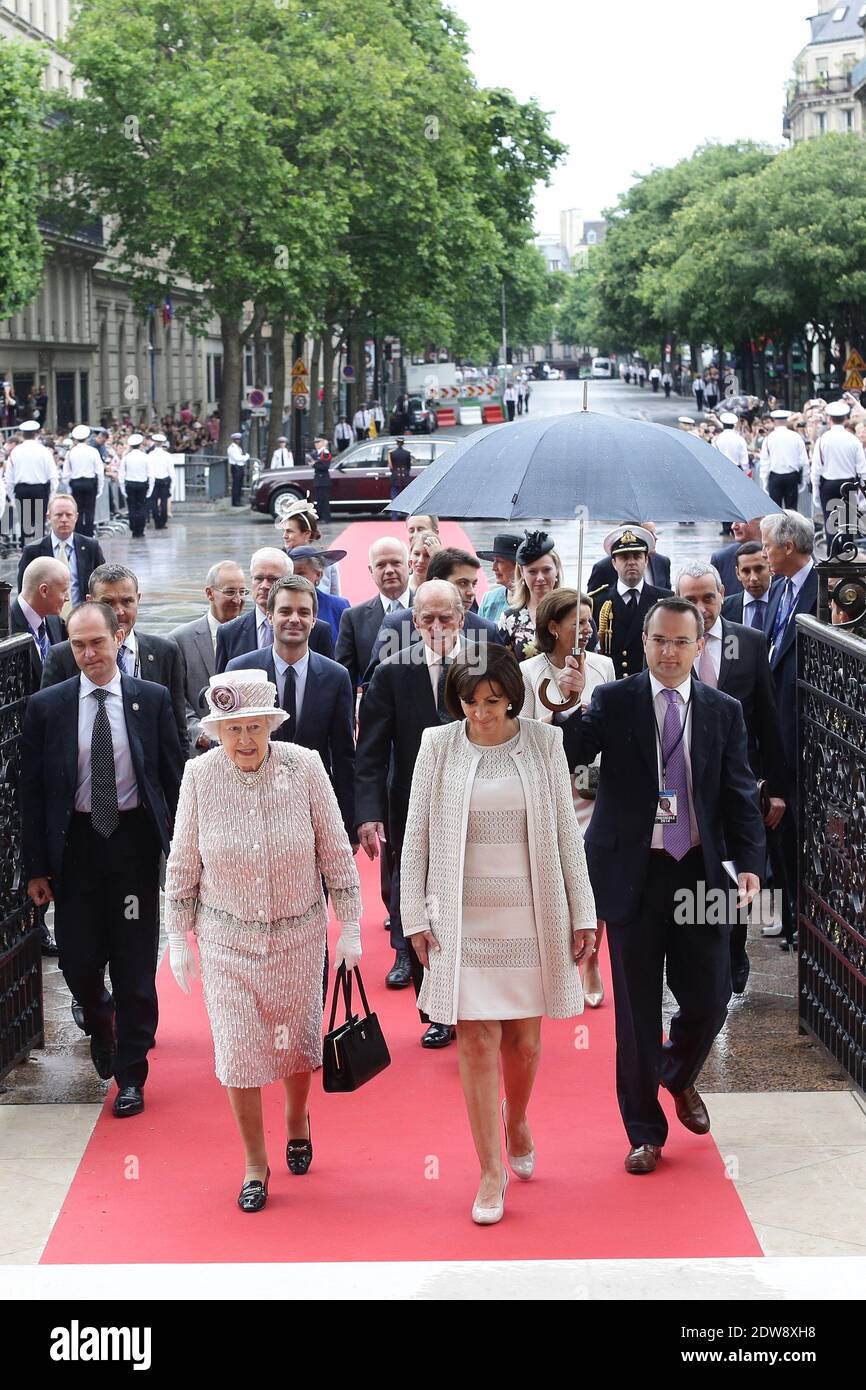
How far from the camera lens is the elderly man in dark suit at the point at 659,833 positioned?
20.5ft

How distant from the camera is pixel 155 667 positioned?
8164 millimetres

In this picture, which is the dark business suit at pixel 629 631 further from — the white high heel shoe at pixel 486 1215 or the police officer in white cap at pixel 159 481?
the police officer in white cap at pixel 159 481

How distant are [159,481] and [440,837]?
1210 inches

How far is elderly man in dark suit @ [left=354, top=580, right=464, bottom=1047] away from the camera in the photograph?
7.57 metres

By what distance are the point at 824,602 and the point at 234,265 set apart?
3592 cm

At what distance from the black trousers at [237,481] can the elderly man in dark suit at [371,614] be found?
31.9 metres

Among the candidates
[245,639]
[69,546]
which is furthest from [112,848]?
[69,546]

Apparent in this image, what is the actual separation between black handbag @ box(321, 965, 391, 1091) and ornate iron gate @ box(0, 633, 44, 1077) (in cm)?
179

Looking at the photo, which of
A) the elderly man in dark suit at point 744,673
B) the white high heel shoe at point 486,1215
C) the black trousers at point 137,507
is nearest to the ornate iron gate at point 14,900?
the white high heel shoe at point 486,1215

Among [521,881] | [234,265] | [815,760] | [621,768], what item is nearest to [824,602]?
[815,760]

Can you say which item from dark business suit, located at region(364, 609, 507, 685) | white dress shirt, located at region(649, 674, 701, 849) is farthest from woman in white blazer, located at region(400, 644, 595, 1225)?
dark business suit, located at region(364, 609, 507, 685)

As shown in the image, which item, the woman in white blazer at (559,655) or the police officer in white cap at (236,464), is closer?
the woman in white blazer at (559,655)

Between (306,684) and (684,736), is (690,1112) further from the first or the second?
(306,684)

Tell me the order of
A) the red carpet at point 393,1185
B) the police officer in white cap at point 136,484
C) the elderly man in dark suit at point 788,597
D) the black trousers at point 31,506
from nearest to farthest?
1. the red carpet at point 393,1185
2. the elderly man in dark suit at point 788,597
3. the black trousers at point 31,506
4. the police officer in white cap at point 136,484
